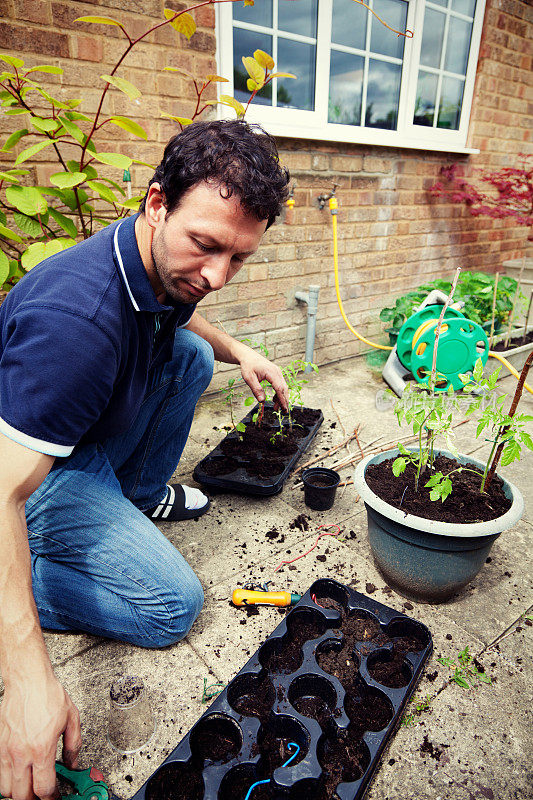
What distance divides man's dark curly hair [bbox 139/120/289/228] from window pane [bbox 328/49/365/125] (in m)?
2.54

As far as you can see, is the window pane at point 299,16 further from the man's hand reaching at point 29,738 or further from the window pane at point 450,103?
the man's hand reaching at point 29,738

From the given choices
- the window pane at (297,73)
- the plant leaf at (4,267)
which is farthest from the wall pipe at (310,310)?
the plant leaf at (4,267)

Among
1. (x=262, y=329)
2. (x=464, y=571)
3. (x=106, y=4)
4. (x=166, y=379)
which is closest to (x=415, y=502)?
(x=464, y=571)

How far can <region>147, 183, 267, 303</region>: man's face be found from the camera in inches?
45.0

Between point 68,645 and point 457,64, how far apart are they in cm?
497

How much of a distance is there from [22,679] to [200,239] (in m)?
1.00

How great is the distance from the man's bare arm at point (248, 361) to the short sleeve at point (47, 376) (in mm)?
865

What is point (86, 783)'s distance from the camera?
1.02m

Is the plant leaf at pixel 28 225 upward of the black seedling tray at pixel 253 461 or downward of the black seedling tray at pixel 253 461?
upward

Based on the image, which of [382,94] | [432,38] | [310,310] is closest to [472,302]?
[310,310]

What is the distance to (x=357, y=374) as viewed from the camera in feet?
11.9

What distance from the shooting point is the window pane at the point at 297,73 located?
299cm

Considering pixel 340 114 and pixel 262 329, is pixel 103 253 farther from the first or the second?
pixel 340 114

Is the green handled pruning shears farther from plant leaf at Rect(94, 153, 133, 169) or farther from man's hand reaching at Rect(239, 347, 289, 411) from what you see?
plant leaf at Rect(94, 153, 133, 169)
